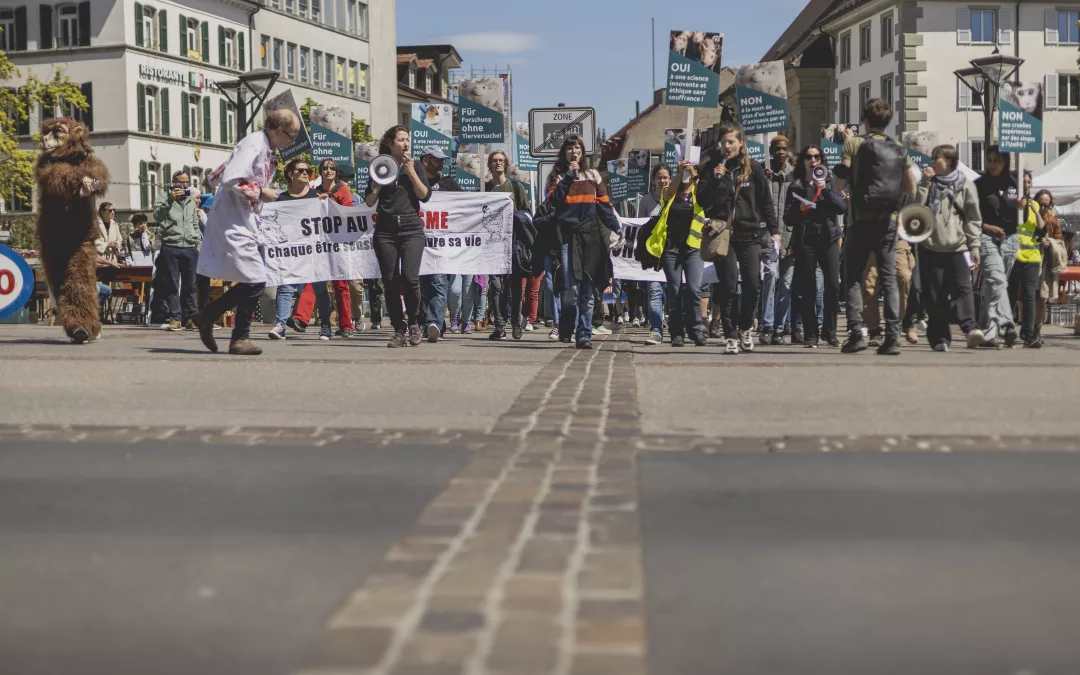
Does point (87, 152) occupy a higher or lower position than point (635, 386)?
higher

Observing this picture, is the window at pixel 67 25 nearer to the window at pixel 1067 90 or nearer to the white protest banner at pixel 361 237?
the window at pixel 1067 90

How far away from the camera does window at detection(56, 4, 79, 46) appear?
253ft

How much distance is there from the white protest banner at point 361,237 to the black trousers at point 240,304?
→ 4871 mm

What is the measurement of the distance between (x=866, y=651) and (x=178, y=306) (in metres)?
18.5

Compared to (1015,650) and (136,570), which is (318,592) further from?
(1015,650)

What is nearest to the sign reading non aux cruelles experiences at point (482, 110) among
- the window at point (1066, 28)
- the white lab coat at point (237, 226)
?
the white lab coat at point (237, 226)

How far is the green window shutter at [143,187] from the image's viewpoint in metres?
76.5

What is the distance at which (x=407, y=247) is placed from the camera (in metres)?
15.8

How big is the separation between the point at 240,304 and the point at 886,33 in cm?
6098

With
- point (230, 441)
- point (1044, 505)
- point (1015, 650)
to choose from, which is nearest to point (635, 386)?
point (230, 441)

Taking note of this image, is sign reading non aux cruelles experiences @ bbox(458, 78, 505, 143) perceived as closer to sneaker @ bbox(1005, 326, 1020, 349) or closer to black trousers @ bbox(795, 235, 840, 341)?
black trousers @ bbox(795, 235, 840, 341)

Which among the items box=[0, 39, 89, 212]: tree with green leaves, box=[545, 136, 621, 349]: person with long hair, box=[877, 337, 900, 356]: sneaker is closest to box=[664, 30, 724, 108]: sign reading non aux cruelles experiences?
box=[545, 136, 621, 349]: person with long hair

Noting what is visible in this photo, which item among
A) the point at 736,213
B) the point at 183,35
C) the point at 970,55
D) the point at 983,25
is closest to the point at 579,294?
the point at 736,213

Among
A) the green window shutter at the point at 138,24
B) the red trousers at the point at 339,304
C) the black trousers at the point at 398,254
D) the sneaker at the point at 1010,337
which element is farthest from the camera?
the green window shutter at the point at 138,24
